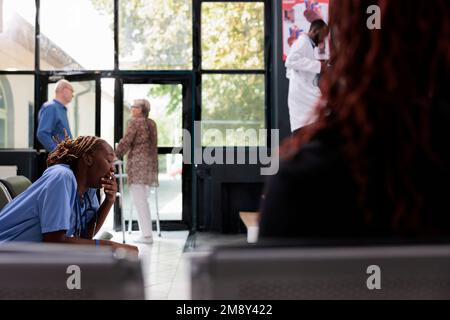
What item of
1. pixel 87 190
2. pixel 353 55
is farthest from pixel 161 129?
pixel 353 55

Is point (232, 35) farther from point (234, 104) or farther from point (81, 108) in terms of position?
point (81, 108)

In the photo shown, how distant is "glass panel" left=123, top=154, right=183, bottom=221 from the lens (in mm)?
7461

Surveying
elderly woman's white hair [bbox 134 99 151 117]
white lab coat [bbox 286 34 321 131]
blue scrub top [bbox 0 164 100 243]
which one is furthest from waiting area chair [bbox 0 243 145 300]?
elderly woman's white hair [bbox 134 99 151 117]

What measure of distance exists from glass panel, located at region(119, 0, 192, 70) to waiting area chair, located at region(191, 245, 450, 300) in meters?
6.96

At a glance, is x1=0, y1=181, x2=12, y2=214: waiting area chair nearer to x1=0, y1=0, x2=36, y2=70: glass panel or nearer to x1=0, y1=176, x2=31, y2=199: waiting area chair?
x1=0, y1=176, x2=31, y2=199: waiting area chair

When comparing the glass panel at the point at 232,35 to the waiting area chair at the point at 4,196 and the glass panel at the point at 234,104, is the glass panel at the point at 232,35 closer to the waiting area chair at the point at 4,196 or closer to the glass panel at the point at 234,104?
the glass panel at the point at 234,104

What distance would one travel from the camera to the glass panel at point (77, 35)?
7645 mm

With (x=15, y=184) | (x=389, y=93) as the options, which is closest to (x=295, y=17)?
(x=15, y=184)

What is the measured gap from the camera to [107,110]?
753cm

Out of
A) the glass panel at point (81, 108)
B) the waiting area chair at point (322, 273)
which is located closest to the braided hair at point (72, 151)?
the waiting area chair at point (322, 273)

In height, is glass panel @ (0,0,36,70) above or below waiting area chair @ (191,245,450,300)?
above

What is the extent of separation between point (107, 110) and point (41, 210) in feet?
18.8

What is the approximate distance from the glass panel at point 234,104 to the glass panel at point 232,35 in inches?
7.0
